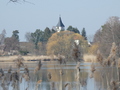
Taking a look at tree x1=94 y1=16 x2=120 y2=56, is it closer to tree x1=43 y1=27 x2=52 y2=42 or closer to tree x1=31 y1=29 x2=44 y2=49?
tree x1=43 y1=27 x2=52 y2=42

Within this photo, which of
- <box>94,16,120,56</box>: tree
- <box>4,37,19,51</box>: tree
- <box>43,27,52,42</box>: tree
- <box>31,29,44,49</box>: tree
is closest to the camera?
<box>94,16,120,56</box>: tree

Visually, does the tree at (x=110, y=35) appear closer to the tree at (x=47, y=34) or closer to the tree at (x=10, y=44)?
the tree at (x=10, y=44)

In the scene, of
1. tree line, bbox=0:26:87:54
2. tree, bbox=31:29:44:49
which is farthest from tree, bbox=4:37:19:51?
tree, bbox=31:29:44:49

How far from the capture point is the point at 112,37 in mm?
39469

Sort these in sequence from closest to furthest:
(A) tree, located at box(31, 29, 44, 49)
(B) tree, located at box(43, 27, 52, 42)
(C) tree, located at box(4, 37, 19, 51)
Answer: (C) tree, located at box(4, 37, 19, 51)
(B) tree, located at box(43, 27, 52, 42)
(A) tree, located at box(31, 29, 44, 49)

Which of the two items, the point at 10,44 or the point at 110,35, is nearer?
the point at 110,35

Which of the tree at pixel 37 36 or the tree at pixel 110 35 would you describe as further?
the tree at pixel 37 36

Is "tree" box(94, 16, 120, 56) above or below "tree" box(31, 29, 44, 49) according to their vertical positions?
below

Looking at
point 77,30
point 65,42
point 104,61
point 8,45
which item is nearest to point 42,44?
point 8,45

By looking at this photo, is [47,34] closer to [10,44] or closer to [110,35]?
[10,44]

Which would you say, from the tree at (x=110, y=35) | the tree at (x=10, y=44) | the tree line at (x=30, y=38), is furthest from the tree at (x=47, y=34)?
the tree at (x=110, y=35)

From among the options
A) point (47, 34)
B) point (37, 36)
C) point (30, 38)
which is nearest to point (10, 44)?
point (47, 34)

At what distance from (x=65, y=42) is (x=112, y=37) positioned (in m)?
20.1

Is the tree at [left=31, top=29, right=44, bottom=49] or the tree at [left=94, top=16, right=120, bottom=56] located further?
the tree at [left=31, top=29, right=44, bottom=49]
